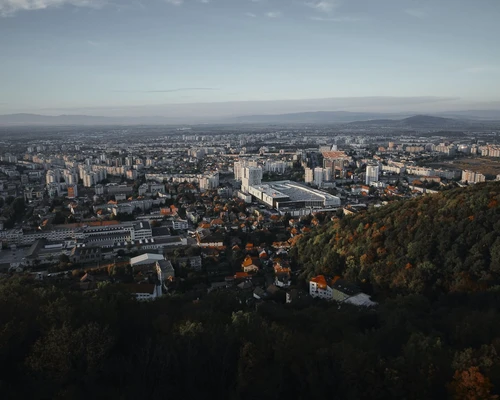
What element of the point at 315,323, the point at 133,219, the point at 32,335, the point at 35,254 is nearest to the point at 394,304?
the point at 315,323

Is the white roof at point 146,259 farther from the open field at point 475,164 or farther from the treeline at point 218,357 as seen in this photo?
the open field at point 475,164

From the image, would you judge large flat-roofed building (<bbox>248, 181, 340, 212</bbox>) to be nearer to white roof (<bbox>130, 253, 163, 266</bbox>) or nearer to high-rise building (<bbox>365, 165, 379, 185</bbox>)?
high-rise building (<bbox>365, 165, 379, 185</bbox>)

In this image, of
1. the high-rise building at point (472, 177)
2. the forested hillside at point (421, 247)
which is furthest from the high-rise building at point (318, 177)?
the forested hillside at point (421, 247)

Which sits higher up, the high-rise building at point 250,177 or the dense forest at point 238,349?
the dense forest at point 238,349

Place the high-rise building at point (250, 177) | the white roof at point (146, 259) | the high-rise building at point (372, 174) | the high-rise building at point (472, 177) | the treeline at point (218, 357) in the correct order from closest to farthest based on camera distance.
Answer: the treeline at point (218, 357)
the white roof at point (146, 259)
the high-rise building at point (250, 177)
the high-rise building at point (472, 177)
the high-rise building at point (372, 174)

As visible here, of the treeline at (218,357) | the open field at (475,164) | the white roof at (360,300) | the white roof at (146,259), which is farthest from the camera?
the open field at (475,164)

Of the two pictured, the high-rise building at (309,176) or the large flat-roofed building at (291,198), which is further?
the high-rise building at (309,176)

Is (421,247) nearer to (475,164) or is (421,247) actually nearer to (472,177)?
(472,177)
